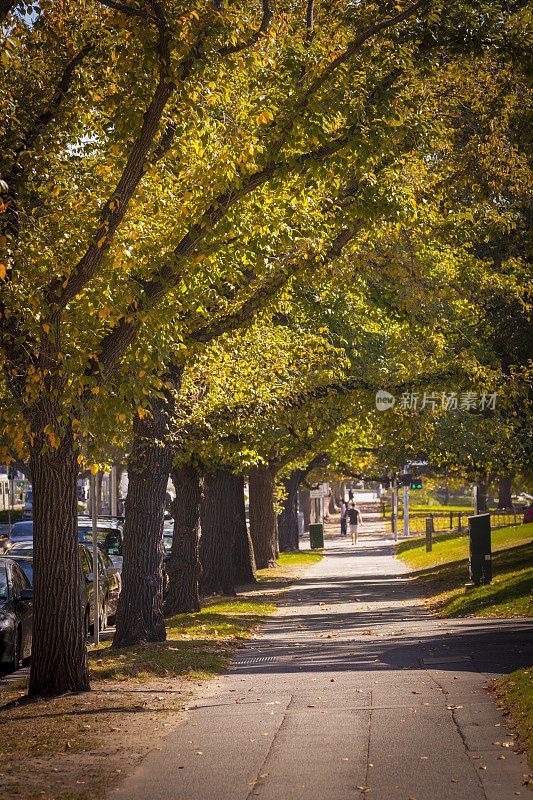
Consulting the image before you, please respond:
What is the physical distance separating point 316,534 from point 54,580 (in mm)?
36627

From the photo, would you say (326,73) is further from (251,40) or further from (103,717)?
(103,717)

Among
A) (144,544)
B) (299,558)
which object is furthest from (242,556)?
(144,544)

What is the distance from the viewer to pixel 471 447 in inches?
997

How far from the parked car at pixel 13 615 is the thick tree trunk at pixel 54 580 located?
3010 millimetres

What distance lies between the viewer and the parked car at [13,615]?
43.7 ft

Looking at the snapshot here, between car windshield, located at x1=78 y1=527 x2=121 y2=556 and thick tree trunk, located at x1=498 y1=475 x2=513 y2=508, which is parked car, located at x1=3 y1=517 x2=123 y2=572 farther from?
thick tree trunk, located at x1=498 y1=475 x2=513 y2=508

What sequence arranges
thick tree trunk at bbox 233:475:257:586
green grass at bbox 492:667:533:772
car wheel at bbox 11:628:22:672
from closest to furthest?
green grass at bbox 492:667:533:772
car wheel at bbox 11:628:22:672
thick tree trunk at bbox 233:475:257:586

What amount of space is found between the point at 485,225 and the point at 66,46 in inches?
328

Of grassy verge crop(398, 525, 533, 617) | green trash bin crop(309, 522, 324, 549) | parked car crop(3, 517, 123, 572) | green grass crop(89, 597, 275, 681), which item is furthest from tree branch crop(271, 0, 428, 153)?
green trash bin crop(309, 522, 324, 549)

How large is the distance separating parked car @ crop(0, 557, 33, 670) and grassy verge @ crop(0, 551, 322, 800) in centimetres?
96

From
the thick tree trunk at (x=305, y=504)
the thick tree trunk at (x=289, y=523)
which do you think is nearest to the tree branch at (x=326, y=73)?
the thick tree trunk at (x=289, y=523)

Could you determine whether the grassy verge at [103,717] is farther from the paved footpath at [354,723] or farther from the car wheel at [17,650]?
the car wheel at [17,650]

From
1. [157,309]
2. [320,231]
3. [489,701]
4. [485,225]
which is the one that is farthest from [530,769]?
[485,225]

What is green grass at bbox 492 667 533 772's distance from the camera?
759cm
